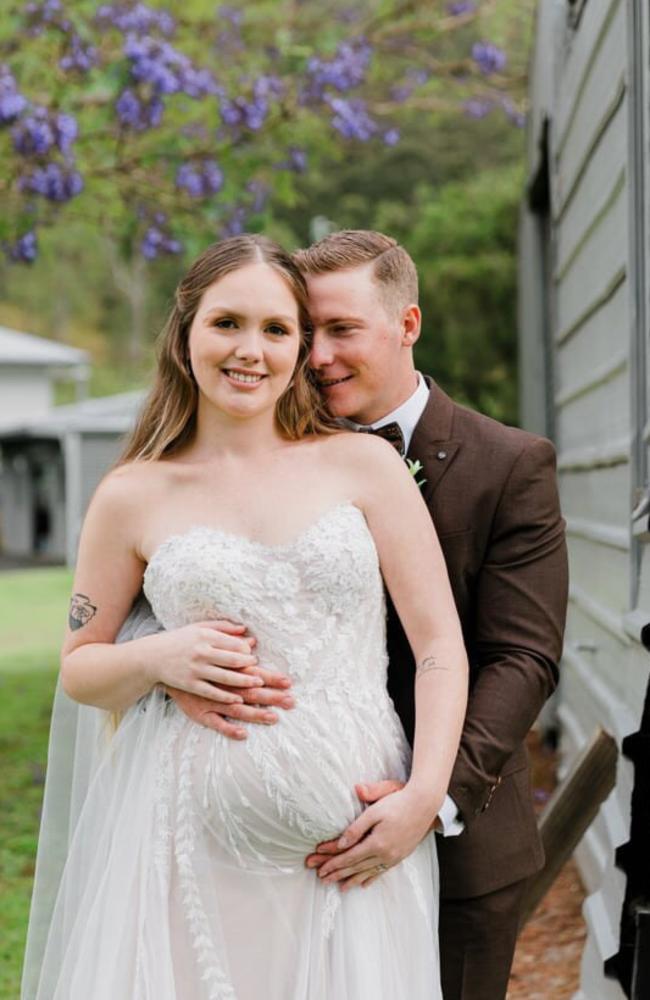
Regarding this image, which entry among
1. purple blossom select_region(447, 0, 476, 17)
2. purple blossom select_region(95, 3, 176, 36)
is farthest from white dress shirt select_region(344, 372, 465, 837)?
purple blossom select_region(447, 0, 476, 17)

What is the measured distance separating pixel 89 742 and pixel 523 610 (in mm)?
1010

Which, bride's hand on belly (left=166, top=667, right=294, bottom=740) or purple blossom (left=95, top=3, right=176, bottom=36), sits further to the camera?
purple blossom (left=95, top=3, right=176, bottom=36)

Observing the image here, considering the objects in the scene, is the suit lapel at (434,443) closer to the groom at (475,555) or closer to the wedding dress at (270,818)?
the groom at (475,555)

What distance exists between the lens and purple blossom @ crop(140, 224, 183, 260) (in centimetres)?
980

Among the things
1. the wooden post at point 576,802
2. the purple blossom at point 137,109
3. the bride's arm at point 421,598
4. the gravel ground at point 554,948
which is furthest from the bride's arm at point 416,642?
the purple blossom at point 137,109

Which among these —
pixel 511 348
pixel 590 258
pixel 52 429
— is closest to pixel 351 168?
pixel 52 429

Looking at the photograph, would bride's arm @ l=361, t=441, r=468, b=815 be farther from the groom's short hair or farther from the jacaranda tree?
the jacaranda tree

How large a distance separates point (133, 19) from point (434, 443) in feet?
21.5

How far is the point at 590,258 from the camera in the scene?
6.35m

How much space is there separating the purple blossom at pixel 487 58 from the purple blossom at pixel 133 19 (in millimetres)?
2320

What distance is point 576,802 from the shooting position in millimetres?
4324

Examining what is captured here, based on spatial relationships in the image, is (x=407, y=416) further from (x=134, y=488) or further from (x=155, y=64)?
(x=155, y=64)

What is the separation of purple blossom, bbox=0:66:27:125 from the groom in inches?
208

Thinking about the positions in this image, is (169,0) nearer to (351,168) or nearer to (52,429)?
(52,429)
